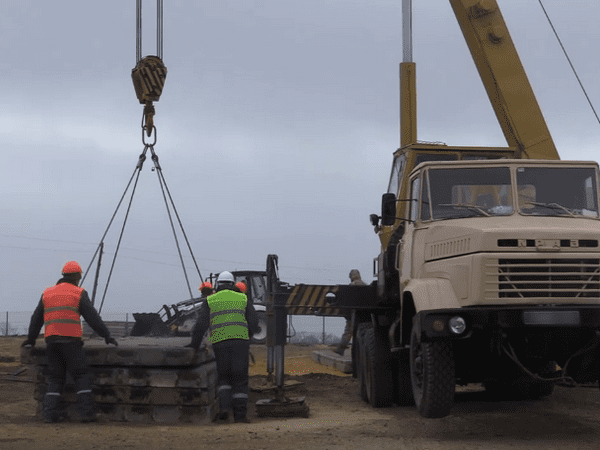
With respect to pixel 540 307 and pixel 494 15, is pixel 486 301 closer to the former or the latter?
pixel 540 307

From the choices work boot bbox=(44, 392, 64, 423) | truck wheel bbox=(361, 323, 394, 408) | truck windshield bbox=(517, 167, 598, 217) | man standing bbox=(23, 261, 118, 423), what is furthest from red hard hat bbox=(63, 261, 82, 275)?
truck windshield bbox=(517, 167, 598, 217)

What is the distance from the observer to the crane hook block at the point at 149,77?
1276cm

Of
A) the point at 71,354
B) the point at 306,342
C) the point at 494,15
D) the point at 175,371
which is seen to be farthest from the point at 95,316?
the point at 306,342

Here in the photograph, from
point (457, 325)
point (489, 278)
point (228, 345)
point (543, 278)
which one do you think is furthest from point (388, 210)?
point (228, 345)

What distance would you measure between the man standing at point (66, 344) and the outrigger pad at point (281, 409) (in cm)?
220

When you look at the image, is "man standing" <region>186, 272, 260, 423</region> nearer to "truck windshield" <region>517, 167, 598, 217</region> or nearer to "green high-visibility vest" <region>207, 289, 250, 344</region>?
"green high-visibility vest" <region>207, 289, 250, 344</region>

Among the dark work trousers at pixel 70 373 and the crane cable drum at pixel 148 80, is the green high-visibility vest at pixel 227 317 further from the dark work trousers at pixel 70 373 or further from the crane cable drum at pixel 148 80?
the crane cable drum at pixel 148 80

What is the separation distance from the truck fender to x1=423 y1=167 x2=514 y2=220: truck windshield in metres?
0.86

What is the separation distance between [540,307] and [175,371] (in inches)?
179

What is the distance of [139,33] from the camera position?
13328mm

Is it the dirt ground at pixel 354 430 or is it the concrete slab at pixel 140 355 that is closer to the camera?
the dirt ground at pixel 354 430

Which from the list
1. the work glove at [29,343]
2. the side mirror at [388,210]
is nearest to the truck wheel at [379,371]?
the side mirror at [388,210]

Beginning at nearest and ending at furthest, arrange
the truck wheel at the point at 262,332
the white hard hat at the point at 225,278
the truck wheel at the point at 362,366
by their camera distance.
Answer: the white hard hat at the point at 225,278 < the truck wheel at the point at 362,366 < the truck wheel at the point at 262,332

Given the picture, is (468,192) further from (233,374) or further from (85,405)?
(85,405)
